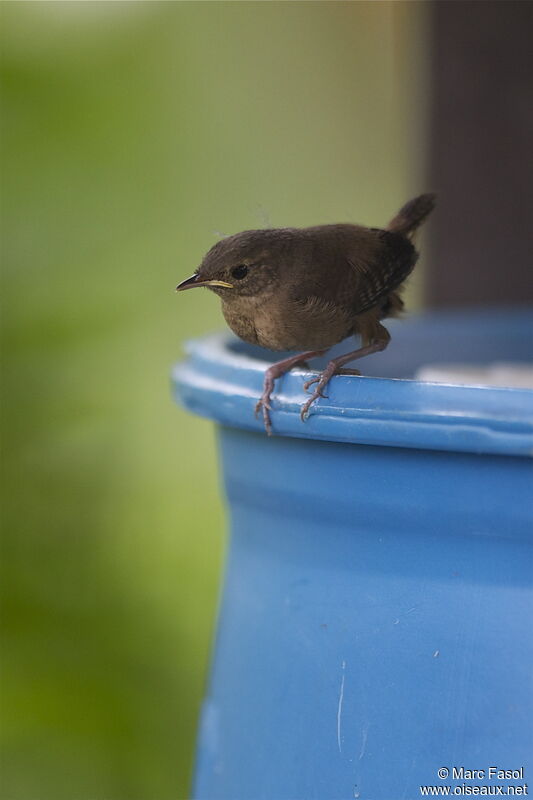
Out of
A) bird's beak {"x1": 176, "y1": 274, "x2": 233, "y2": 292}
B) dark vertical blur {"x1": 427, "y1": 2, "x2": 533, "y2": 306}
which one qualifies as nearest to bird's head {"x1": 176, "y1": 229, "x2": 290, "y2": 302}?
bird's beak {"x1": 176, "y1": 274, "x2": 233, "y2": 292}

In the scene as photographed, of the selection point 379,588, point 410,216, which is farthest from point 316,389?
point 410,216

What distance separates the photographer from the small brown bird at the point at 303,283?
5.76 feet

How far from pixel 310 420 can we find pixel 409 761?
1.65ft

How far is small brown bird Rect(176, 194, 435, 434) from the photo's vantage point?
1757 millimetres

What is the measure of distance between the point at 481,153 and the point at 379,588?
→ 6.89ft

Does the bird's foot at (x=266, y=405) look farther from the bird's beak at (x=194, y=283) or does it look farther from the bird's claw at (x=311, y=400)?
the bird's beak at (x=194, y=283)

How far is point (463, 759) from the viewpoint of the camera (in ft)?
4.60

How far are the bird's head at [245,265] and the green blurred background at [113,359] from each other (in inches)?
14.7

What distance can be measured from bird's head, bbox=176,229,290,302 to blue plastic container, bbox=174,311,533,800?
0.17m

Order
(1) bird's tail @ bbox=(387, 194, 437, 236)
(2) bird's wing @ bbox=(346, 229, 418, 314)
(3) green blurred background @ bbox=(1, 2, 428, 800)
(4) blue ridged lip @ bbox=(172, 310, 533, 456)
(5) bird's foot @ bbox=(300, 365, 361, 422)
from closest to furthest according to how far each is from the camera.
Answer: (4) blue ridged lip @ bbox=(172, 310, 533, 456), (5) bird's foot @ bbox=(300, 365, 361, 422), (2) bird's wing @ bbox=(346, 229, 418, 314), (1) bird's tail @ bbox=(387, 194, 437, 236), (3) green blurred background @ bbox=(1, 2, 428, 800)

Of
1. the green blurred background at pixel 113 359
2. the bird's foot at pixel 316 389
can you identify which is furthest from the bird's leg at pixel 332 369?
the green blurred background at pixel 113 359

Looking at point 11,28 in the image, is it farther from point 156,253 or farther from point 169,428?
point 169,428

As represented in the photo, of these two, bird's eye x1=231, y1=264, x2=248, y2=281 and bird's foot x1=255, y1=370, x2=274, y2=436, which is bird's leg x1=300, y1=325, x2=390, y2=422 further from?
bird's eye x1=231, y1=264, x2=248, y2=281

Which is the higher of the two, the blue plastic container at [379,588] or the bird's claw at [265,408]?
the bird's claw at [265,408]
